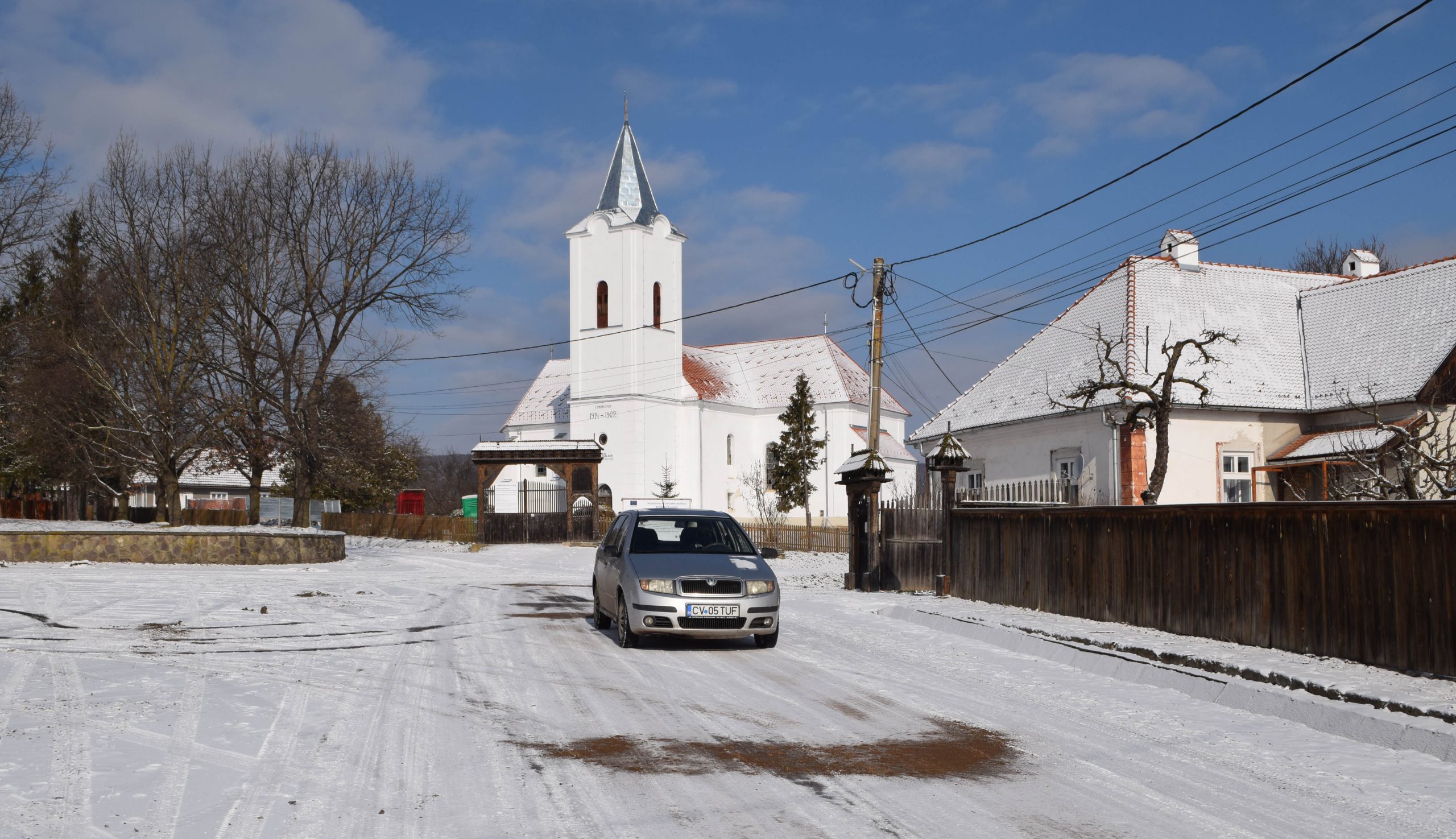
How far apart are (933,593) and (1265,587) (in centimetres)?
867

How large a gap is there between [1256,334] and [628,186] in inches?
1603

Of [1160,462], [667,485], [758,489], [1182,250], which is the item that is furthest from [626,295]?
[1160,462]

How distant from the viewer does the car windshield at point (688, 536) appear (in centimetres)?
1380

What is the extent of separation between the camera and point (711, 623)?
496 inches

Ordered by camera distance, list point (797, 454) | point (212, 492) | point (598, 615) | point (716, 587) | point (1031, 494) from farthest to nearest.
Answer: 1. point (212, 492)
2. point (797, 454)
3. point (1031, 494)
4. point (598, 615)
5. point (716, 587)

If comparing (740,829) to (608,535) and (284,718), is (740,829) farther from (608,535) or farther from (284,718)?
(608,535)

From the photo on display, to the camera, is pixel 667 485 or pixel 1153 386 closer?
pixel 1153 386

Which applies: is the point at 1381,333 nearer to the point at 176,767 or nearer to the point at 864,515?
the point at 864,515

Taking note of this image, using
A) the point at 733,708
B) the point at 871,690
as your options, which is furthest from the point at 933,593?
the point at 733,708

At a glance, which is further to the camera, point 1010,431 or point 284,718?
point 1010,431

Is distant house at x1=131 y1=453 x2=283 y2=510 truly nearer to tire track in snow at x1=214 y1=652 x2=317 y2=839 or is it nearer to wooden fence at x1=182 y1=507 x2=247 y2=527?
wooden fence at x1=182 y1=507 x2=247 y2=527

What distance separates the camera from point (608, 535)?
1551 centimetres

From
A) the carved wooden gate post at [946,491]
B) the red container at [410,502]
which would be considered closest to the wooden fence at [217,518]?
the red container at [410,502]

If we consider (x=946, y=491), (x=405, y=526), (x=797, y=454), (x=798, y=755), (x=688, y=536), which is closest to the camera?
(x=798, y=755)
